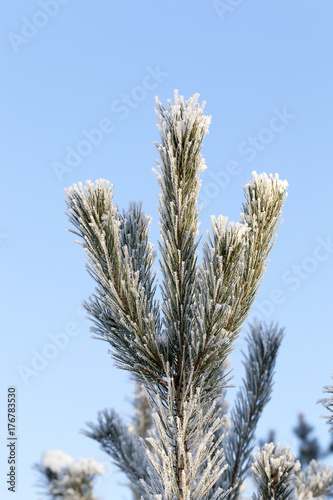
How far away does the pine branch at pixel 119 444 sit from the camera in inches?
149

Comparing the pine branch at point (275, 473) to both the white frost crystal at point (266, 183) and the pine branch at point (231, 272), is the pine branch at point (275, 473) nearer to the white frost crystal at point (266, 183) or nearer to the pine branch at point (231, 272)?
the pine branch at point (231, 272)

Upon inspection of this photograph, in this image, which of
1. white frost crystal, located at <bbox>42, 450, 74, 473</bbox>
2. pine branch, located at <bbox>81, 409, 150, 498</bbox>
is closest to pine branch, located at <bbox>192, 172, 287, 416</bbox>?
pine branch, located at <bbox>81, 409, 150, 498</bbox>

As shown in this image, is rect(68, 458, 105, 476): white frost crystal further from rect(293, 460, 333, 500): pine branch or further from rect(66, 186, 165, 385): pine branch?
rect(66, 186, 165, 385): pine branch

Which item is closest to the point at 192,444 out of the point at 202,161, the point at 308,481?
the point at 202,161

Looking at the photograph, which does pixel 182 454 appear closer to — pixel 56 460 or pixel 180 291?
pixel 180 291

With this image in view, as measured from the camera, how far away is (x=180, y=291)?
2539 millimetres

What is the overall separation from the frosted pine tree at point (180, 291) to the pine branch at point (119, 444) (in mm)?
1276

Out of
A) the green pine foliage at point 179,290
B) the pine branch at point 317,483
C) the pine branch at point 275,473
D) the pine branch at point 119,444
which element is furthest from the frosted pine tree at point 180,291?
the pine branch at point 317,483

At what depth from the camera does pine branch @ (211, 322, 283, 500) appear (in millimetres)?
3486

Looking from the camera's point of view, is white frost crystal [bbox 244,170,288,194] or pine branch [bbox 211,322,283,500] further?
pine branch [bbox 211,322,283,500]

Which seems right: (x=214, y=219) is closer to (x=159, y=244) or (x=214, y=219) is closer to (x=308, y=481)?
(x=159, y=244)

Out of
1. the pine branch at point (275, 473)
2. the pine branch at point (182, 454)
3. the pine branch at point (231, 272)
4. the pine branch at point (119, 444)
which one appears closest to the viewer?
the pine branch at point (182, 454)

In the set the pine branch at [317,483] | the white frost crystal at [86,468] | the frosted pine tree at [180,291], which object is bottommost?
the pine branch at [317,483]

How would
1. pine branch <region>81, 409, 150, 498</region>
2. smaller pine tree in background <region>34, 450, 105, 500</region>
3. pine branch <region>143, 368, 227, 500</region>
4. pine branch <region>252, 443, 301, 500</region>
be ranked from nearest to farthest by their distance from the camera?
1. pine branch <region>143, 368, 227, 500</region>
2. pine branch <region>252, 443, 301, 500</region>
3. pine branch <region>81, 409, 150, 498</region>
4. smaller pine tree in background <region>34, 450, 105, 500</region>
